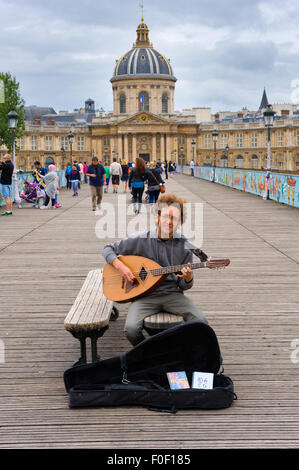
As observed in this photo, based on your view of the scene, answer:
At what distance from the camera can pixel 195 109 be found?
120750mm

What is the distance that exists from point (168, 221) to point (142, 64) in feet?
356

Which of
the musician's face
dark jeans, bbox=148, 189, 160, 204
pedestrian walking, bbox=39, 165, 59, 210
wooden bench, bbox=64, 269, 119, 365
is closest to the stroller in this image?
pedestrian walking, bbox=39, 165, 59, 210

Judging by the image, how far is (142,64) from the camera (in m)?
109

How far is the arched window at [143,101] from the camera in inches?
4284

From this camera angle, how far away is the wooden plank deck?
12.5 feet

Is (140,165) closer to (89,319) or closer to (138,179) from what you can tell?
(138,179)

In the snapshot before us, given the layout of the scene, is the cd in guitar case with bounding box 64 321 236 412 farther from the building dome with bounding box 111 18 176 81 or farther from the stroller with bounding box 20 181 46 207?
the building dome with bounding box 111 18 176 81

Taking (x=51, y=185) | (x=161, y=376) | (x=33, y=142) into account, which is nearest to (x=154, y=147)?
(x=33, y=142)

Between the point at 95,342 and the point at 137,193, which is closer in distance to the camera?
the point at 95,342

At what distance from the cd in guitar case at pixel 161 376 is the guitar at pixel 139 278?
1.92ft

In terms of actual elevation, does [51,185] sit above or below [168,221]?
below

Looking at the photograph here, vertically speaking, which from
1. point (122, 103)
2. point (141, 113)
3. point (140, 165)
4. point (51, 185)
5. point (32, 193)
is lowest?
point (32, 193)

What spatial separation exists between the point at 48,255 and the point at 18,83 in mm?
54778

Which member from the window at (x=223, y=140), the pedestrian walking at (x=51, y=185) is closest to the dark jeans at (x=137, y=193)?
the pedestrian walking at (x=51, y=185)
